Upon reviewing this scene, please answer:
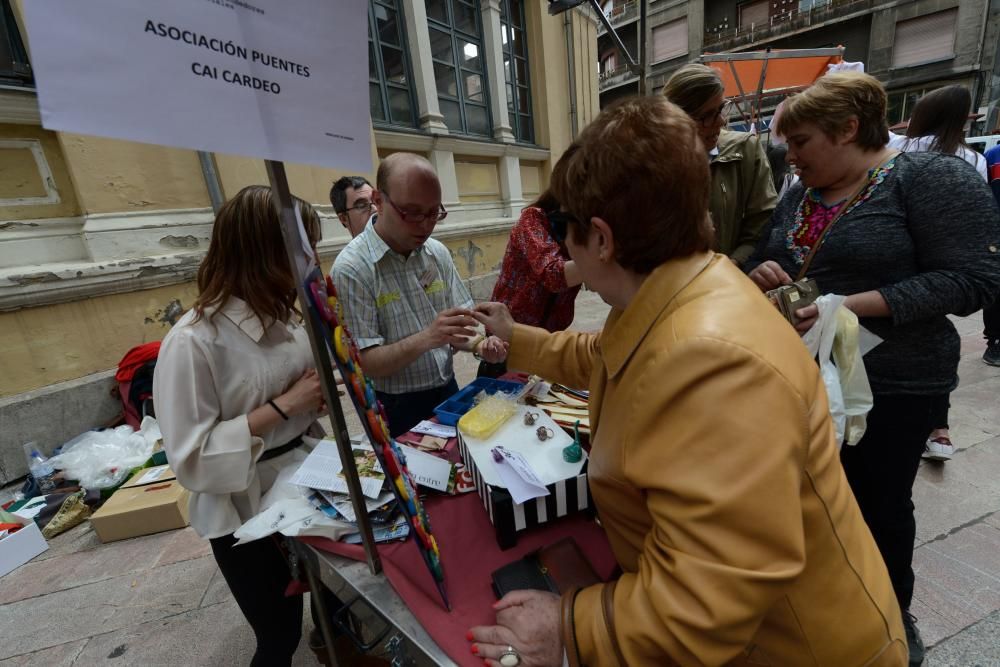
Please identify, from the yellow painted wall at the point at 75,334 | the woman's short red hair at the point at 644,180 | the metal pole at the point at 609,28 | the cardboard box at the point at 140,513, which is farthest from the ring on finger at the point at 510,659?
the metal pole at the point at 609,28

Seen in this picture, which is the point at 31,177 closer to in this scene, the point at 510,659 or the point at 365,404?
the point at 365,404

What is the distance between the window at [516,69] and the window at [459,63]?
560 millimetres

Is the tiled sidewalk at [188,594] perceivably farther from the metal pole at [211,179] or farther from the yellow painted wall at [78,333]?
the metal pole at [211,179]

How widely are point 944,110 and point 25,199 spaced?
6.43 m

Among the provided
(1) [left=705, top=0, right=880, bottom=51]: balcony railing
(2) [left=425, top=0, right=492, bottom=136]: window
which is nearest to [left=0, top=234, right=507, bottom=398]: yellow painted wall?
(2) [left=425, top=0, right=492, bottom=136]: window

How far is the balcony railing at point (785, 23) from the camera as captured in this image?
1884 cm

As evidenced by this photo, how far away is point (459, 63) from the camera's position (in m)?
6.68

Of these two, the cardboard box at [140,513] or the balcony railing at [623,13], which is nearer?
the cardboard box at [140,513]

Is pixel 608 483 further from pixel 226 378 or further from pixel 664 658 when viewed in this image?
pixel 226 378

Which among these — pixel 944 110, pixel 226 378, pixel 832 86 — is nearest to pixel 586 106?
pixel 944 110

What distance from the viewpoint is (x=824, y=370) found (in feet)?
4.34

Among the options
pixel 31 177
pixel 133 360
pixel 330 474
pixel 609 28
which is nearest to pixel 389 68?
pixel 609 28

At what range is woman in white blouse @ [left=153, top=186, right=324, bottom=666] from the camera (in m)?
1.23

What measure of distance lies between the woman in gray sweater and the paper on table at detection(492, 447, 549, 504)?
3.24 feet
